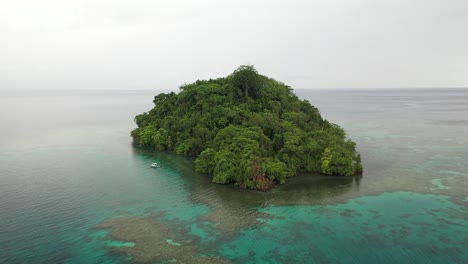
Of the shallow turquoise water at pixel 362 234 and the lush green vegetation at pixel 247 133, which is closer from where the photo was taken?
the shallow turquoise water at pixel 362 234

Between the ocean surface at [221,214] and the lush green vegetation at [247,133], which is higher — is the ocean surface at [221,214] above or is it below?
below

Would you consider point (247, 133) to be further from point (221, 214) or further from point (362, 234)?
point (362, 234)

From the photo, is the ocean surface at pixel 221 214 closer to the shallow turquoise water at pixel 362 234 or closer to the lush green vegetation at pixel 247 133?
the shallow turquoise water at pixel 362 234

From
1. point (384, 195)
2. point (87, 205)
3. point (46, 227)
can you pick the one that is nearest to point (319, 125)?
point (384, 195)

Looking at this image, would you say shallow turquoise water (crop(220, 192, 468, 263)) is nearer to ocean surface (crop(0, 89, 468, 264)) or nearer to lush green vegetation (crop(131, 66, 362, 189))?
ocean surface (crop(0, 89, 468, 264))

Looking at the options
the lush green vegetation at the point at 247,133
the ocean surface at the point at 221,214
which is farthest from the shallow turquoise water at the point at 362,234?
the lush green vegetation at the point at 247,133

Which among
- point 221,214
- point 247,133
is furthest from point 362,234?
point 247,133

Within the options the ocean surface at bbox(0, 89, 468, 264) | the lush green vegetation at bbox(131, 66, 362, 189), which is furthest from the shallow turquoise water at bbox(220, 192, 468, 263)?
the lush green vegetation at bbox(131, 66, 362, 189)

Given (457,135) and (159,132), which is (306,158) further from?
(457,135)

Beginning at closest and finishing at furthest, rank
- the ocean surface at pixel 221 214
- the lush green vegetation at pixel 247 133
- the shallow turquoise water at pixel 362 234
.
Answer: the shallow turquoise water at pixel 362 234 < the ocean surface at pixel 221 214 < the lush green vegetation at pixel 247 133
